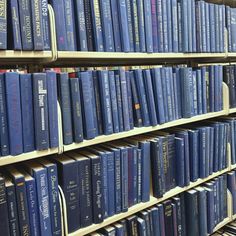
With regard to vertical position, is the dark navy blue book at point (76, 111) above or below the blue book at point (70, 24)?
below

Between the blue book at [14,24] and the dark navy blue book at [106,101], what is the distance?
31 centimetres

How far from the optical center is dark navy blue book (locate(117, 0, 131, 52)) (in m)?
1.09

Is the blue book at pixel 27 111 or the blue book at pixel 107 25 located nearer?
the blue book at pixel 27 111

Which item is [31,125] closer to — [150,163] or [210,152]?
[150,163]

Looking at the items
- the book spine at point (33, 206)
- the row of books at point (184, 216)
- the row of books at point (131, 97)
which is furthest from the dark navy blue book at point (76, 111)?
the row of books at point (184, 216)

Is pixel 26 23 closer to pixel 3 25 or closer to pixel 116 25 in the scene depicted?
pixel 3 25

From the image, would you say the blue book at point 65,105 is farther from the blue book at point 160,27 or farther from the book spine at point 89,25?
the blue book at point 160,27

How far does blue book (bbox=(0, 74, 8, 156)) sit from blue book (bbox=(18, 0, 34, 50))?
0.41 feet

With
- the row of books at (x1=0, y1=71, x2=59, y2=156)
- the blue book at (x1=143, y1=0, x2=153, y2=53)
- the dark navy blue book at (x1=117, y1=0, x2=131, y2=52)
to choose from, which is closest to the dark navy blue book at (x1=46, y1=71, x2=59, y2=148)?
the row of books at (x1=0, y1=71, x2=59, y2=156)

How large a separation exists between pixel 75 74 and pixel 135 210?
626mm

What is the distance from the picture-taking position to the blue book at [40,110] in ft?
2.97

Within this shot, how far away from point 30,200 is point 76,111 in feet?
1.10

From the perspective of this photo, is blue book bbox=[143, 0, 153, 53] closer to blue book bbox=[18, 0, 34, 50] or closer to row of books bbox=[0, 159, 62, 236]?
blue book bbox=[18, 0, 34, 50]

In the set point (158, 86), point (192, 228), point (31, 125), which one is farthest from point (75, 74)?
point (192, 228)
